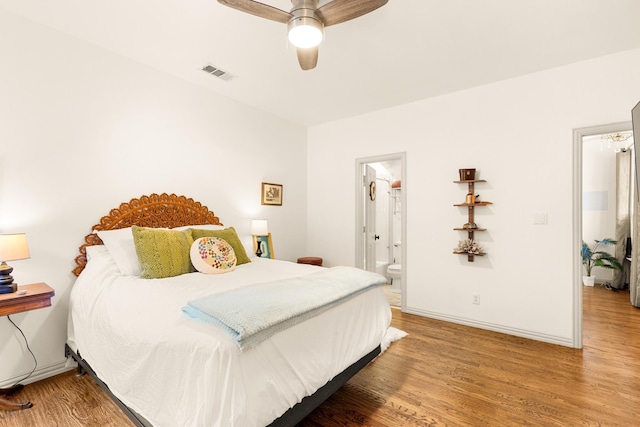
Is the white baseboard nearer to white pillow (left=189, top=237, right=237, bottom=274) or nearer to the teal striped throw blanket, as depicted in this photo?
the teal striped throw blanket

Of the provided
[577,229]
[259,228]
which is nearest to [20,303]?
[259,228]

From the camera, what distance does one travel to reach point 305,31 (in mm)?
1957

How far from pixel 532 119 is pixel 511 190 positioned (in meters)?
0.74

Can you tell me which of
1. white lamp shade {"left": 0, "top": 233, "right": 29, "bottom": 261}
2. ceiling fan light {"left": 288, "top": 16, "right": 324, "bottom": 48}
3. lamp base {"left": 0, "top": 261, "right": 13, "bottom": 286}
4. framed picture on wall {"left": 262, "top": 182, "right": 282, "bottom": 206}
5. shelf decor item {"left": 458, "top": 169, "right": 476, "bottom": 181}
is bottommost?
lamp base {"left": 0, "top": 261, "right": 13, "bottom": 286}

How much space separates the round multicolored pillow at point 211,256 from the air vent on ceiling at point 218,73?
1706mm

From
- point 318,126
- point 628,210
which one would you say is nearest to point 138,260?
point 318,126

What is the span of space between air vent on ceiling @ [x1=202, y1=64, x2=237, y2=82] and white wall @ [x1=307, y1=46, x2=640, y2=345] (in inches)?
77.2

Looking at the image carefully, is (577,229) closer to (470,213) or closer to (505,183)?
(505,183)

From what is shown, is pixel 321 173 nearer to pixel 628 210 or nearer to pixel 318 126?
pixel 318 126

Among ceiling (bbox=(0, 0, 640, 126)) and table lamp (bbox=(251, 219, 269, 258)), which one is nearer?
ceiling (bbox=(0, 0, 640, 126))

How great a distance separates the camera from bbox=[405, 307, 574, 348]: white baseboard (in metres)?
2.97

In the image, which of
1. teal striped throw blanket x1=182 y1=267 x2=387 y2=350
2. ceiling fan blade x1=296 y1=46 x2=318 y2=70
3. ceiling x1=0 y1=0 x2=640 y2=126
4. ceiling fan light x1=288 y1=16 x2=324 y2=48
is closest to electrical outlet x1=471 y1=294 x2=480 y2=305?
teal striped throw blanket x1=182 y1=267 x2=387 y2=350

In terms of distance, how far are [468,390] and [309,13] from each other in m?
2.79

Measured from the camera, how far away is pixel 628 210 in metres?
4.93
